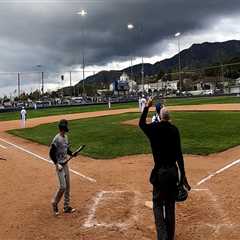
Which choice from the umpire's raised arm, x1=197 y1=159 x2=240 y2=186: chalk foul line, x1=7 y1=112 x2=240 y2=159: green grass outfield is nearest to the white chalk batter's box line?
x1=197 y1=159 x2=240 y2=186: chalk foul line

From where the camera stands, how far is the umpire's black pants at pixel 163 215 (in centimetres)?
735

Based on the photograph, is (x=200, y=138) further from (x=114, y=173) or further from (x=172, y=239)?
(x=172, y=239)

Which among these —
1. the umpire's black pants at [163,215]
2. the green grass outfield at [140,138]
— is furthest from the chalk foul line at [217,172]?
the umpire's black pants at [163,215]

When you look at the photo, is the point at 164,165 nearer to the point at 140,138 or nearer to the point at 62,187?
the point at 62,187

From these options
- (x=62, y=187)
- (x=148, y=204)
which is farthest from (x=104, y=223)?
(x=148, y=204)

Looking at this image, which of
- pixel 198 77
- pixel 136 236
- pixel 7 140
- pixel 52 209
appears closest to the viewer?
pixel 136 236

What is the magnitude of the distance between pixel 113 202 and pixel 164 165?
360 centimetres

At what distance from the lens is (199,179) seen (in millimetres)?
12750

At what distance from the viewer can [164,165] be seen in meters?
7.22

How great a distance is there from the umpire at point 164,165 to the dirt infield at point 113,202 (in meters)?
0.92

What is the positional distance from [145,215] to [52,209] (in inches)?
85.5

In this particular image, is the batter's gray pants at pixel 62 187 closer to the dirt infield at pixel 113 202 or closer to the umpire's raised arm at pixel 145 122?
the dirt infield at pixel 113 202

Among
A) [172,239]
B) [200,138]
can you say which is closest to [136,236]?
[172,239]

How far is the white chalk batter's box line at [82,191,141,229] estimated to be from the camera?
8898mm
